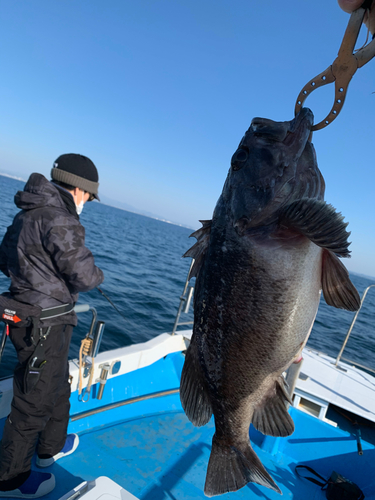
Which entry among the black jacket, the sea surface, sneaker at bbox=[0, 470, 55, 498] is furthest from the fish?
the sea surface

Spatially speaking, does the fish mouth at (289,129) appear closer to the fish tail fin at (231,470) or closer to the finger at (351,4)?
the finger at (351,4)

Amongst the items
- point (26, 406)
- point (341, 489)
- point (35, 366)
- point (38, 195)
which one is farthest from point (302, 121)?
point (341, 489)

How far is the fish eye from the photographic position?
70.8 inches

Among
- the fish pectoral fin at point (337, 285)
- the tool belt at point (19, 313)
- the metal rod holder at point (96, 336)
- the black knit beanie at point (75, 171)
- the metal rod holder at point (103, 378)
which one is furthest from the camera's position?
the metal rod holder at point (103, 378)

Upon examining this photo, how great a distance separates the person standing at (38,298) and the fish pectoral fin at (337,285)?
2184 millimetres

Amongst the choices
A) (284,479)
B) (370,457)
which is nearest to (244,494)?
(284,479)

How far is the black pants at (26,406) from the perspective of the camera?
9.46ft

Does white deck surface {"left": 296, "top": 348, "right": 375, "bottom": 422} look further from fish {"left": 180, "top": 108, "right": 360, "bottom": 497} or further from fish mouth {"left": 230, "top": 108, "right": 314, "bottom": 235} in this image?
fish mouth {"left": 230, "top": 108, "right": 314, "bottom": 235}

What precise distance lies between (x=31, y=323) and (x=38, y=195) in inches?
47.4

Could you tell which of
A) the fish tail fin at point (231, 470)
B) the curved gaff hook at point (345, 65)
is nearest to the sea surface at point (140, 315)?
the fish tail fin at point (231, 470)

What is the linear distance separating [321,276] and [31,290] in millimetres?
2573

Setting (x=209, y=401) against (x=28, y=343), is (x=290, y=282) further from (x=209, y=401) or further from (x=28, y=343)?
(x=28, y=343)

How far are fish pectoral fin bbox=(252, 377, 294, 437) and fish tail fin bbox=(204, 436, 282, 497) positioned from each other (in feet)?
0.61

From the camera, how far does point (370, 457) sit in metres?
4.24
